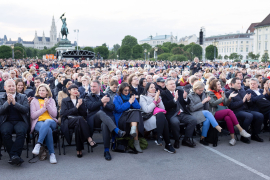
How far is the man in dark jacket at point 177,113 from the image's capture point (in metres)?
6.04

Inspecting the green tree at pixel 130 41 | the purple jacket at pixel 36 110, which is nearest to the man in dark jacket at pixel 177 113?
the purple jacket at pixel 36 110

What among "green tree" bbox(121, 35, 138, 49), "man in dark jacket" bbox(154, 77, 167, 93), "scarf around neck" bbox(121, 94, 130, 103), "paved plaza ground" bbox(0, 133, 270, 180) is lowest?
"paved plaza ground" bbox(0, 133, 270, 180)

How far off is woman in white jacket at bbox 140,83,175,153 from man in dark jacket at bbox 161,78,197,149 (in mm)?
195

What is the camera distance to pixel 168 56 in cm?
8088

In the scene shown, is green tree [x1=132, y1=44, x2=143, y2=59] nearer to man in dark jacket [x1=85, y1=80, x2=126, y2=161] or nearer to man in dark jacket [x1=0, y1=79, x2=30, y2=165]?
man in dark jacket [x1=85, y1=80, x2=126, y2=161]

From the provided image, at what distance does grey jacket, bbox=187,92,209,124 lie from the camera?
624cm

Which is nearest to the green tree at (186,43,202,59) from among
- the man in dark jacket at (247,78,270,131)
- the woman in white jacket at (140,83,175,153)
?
the man in dark jacket at (247,78,270,131)

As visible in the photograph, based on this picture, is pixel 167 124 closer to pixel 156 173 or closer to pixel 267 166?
pixel 156 173

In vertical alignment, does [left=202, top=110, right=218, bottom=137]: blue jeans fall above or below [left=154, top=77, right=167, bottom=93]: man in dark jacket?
below

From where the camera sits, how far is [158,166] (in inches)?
195

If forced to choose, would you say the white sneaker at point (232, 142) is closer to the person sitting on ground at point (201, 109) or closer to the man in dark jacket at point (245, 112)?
the man in dark jacket at point (245, 112)

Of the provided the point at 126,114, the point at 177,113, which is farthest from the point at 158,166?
the point at 177,113

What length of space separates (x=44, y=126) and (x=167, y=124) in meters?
2.55

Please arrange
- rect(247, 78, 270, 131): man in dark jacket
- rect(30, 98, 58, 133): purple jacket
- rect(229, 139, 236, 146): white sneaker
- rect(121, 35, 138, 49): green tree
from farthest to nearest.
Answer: rect(121, 35, 138, 49): green tree → rect(247, 78, 270, 131): man in dark jacket → rect(229, 139, 236, 146): white sneaker → rect(30, 98, 58, 133): purple jacket
